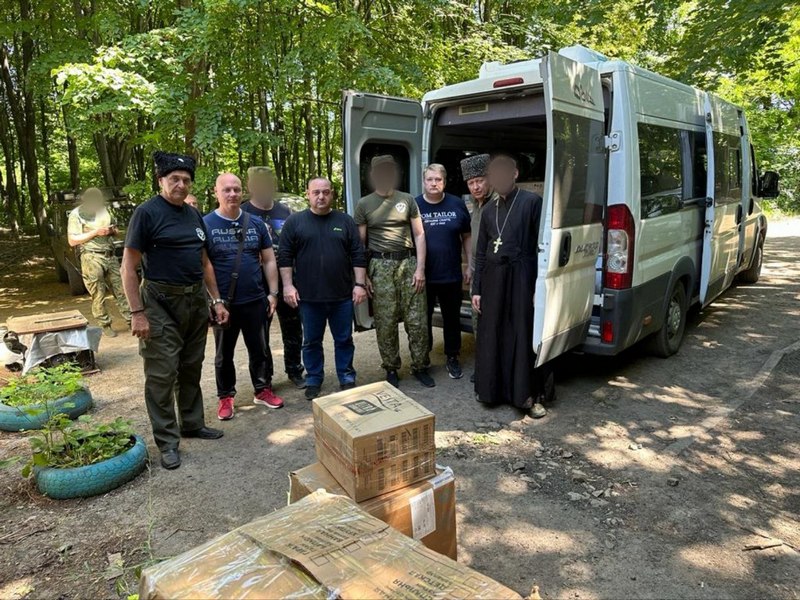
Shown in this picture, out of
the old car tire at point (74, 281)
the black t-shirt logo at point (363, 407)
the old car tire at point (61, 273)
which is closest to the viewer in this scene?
the black t-shirt logo at point (363, 407)

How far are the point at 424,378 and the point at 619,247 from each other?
200 centimetres

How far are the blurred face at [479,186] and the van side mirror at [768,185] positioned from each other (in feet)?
16.2

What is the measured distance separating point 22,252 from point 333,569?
17.1 m

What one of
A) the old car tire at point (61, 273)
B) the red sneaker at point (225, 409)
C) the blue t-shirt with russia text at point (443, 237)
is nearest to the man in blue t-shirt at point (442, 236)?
the blue t-shirt with russia text at point (443, 237)

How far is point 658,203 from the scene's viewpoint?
4.69 meters

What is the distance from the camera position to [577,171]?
3988 mm

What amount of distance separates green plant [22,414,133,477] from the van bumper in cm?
348

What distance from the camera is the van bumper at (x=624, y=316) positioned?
4.38 metres

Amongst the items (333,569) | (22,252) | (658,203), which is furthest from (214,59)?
(22,252)

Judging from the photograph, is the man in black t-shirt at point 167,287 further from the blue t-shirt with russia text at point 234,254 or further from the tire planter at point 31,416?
the tire planter at point 31,416

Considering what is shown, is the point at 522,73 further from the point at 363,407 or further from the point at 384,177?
the point at 363,407

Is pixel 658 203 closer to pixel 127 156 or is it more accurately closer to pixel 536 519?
pixel 536 519

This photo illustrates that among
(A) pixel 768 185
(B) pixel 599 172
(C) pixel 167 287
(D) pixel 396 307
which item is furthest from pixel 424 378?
(A) pixel 768 185

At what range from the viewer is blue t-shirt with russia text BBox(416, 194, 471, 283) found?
4.98 m
